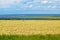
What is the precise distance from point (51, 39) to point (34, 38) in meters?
0.83

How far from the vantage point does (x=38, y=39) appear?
8.88 meters

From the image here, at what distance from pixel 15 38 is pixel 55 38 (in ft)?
6.44

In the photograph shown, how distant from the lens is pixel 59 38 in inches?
357

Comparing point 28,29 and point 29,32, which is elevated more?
point 29,32

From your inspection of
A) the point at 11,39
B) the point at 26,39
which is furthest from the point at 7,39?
the point at 26,39

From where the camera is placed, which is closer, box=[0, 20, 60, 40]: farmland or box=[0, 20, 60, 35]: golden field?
box=[0, 20, 60, 40]: farmland

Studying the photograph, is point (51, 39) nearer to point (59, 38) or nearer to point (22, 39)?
point (59, 38)

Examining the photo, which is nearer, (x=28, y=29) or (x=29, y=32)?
(x=29, y=32)

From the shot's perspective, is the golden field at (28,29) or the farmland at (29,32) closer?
the farmland at (29,32)

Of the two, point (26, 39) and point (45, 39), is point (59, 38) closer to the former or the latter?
point (45, 39)

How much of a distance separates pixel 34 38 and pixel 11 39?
3.66 ft

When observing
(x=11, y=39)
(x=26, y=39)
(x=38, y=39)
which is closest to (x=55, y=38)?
(x=38, y=39)

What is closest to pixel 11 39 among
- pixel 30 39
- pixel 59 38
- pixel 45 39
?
pixel 30 39

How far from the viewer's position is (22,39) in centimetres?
891
